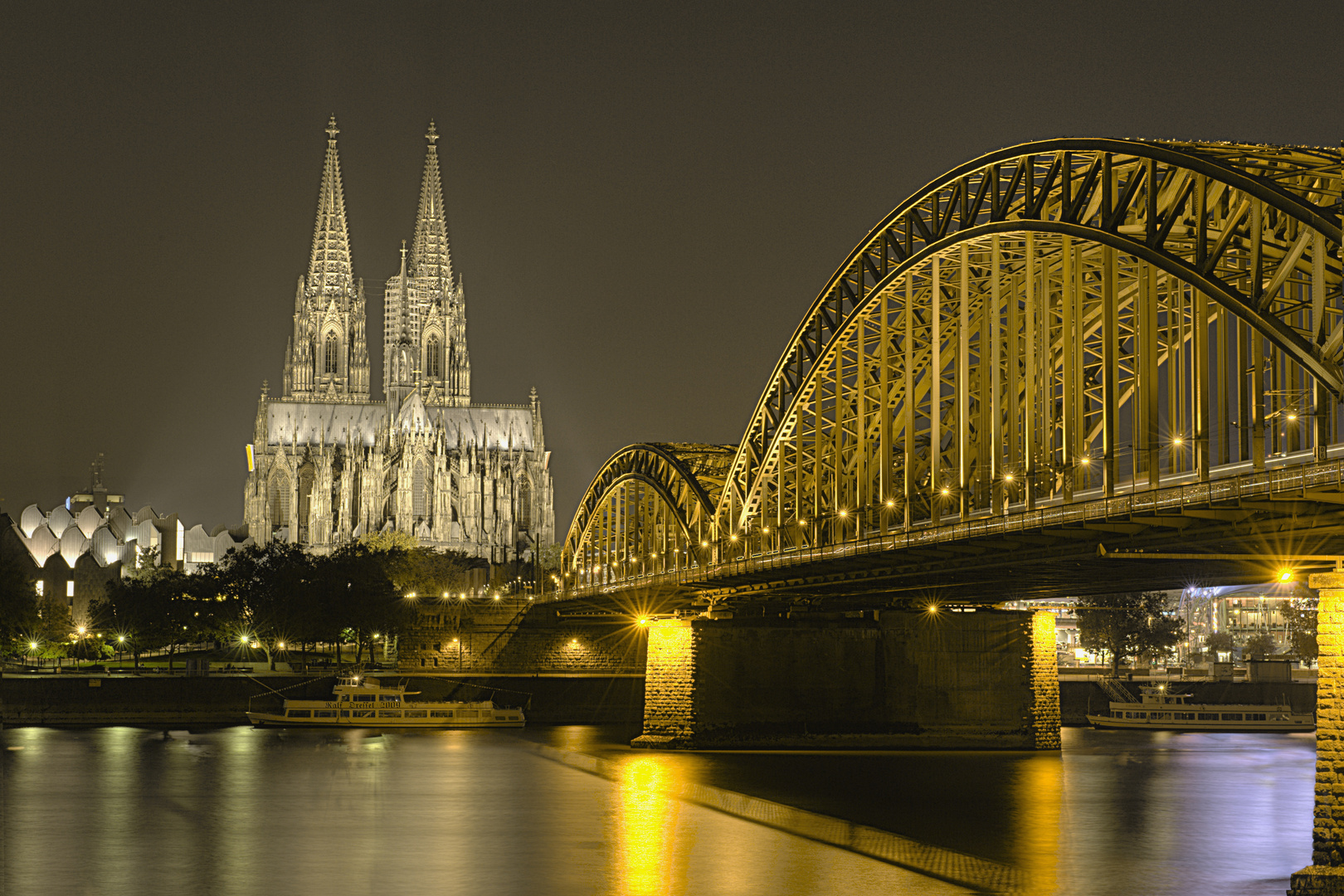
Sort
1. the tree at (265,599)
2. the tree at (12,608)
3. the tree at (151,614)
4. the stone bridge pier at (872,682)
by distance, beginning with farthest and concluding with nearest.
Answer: the tree at (151,614)
the tree at (265,599)
the tree at (12,608)
the stone bridge pier at (872,682)

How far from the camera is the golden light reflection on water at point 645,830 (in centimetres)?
3866

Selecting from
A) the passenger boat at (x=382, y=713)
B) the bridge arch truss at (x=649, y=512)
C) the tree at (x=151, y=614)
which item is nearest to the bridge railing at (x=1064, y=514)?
the bridge arch truss at (x=649, y=512)

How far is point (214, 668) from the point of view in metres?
113

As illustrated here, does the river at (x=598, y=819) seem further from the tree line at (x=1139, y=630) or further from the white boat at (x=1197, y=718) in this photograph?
the tree line at (x=1139, y=630)

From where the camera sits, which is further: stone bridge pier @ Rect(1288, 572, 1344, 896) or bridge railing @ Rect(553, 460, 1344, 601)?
stone bridge pier @ Rect(1288, 572, 1344, 896)

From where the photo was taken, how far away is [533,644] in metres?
106

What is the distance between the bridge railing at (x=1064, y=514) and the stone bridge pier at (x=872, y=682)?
825cm

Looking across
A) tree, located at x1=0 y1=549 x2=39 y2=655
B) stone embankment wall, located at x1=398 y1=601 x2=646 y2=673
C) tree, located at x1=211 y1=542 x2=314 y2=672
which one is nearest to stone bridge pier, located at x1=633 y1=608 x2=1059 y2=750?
stone embankment wall, located at x1=398 y1=601 x2=646 y2=673

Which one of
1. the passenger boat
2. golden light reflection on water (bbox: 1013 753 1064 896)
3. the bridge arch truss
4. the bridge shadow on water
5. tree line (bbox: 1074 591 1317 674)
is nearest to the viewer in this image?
golden light reflection on water (bbox: 1013 753 1064 896)

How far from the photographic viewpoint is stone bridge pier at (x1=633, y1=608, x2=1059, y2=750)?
73.5m

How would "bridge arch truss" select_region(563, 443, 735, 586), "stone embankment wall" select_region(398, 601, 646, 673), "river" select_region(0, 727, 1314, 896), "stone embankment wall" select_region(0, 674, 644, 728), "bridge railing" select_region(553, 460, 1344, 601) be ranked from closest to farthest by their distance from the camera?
1. "bridge railing" select_region(553, 460, 1344, 601)
2. "river" select_region(0, 727, 1314, 896)
3. "bridge arch truss" select_region(563, 443, 735, 586)
4. "stone embankment wall" select_region(0, 674, 644, 728)
5. "stone embankment wall" select_region(398, 601, 646, 673)

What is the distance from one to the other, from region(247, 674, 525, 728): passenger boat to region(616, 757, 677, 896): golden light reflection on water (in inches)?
1132

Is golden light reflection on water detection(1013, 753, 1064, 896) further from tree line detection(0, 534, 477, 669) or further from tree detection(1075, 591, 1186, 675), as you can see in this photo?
tree detection(1075, 591, 1186, 675)

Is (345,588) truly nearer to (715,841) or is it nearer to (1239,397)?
(715,841)
